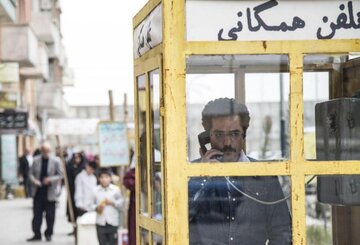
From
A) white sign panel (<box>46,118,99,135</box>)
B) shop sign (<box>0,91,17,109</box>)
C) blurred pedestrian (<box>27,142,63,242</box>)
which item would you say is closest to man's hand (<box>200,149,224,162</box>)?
blurred pedestrian (<box>27,142,63,242</box>)

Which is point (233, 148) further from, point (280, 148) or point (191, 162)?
point (280, 148)

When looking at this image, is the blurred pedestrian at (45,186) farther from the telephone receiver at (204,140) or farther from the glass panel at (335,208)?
the telephone receiver at (204,140)

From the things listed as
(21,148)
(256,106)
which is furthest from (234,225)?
(21,148)

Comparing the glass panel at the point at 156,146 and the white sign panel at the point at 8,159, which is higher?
the glass panel at the point at 156,146

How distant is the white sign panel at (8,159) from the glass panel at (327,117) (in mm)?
34437

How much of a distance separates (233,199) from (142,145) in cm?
65

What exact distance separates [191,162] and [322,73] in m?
1.38

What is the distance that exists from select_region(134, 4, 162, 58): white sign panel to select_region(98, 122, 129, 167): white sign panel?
13.0 metres

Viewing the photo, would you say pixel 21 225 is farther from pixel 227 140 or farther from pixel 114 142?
pixel 227 140

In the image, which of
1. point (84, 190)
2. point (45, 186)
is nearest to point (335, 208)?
point (84, 190)

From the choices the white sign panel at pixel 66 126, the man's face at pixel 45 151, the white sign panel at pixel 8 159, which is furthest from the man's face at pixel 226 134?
the white sign panel at pixel 8 159

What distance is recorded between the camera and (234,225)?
4504mm

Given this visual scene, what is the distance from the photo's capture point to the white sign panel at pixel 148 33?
14.5 feet

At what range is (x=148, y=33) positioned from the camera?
15.4ft
